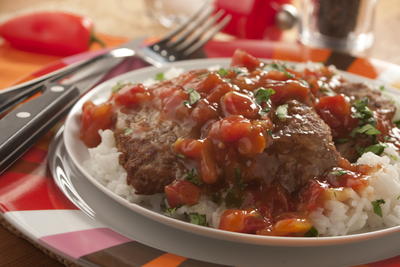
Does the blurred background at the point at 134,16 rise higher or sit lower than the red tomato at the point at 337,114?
lower

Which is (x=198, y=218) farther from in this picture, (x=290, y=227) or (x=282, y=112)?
(x=282, y=112)

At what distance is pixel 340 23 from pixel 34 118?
4.69m

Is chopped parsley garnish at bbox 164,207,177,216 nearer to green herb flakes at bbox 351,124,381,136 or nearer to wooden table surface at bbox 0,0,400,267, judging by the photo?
green herb flakes at bbox 351,124,381,136

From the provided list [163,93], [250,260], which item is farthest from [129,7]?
[250,260]

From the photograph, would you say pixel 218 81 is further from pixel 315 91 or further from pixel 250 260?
pixel 250 260

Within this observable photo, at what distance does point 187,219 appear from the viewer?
367 centimetres

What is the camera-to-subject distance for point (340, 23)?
7461 millimetres

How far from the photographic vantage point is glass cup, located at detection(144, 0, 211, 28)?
8516 mm

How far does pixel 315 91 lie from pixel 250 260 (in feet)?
5.44

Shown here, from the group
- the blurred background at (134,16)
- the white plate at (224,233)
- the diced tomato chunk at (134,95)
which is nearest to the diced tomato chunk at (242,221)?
the white plate at (224,233)

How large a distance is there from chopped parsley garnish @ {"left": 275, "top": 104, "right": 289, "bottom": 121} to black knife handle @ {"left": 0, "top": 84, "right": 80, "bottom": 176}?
184 cm

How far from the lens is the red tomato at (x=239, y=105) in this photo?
12.3 ft

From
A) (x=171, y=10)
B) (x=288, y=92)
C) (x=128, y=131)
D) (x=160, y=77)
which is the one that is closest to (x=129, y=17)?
(x=171, y=10)

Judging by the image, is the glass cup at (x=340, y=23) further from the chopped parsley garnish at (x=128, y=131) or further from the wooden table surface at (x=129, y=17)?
the chopped parsley garnish at (x=128, y=131)
